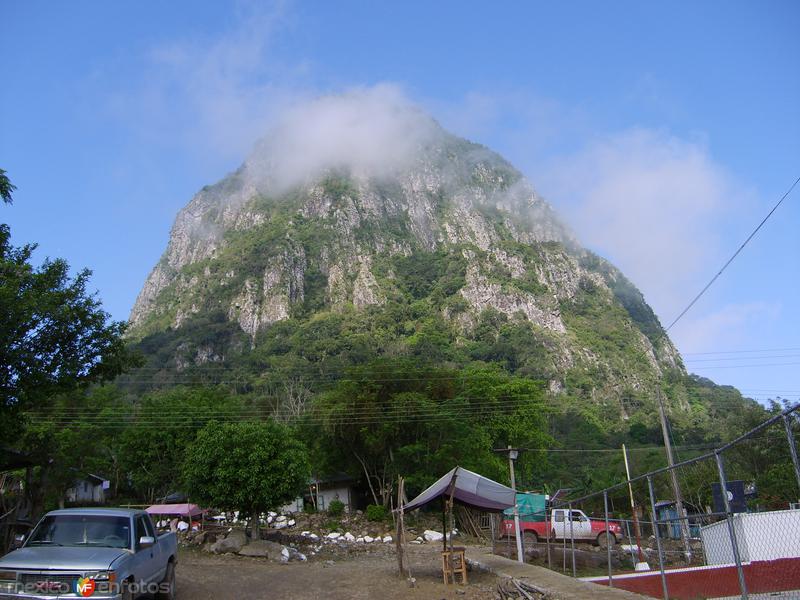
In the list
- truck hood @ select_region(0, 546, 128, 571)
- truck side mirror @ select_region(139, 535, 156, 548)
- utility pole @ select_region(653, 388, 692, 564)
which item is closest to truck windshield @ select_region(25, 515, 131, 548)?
truck side mirror @ select_region(139, 535, 156, 548)

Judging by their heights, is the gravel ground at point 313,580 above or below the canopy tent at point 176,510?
below

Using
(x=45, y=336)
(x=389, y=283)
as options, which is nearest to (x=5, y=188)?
(x=45, y=336)

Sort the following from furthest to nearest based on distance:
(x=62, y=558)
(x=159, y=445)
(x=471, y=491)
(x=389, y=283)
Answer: (x=389, y=283) < (x=159, y=445) < (x=471, y=491) < (x=62, y=558)

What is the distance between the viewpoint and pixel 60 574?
639 cm

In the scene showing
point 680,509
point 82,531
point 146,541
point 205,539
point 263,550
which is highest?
point 680,509

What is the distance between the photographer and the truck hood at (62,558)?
21.1 ft

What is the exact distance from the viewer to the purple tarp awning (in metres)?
12.0

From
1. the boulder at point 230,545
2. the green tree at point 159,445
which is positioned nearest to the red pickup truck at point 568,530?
the boulder at point 230,545

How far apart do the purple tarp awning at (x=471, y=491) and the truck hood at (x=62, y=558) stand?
6.43 metres

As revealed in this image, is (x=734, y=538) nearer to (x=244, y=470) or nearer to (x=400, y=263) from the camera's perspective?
(x=244, y=470)

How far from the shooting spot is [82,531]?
299 inches

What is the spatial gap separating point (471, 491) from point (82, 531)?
7.08m

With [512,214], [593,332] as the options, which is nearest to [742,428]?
[593,332]

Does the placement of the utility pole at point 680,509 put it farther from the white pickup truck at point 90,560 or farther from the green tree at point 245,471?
the green tree at point 245,471
